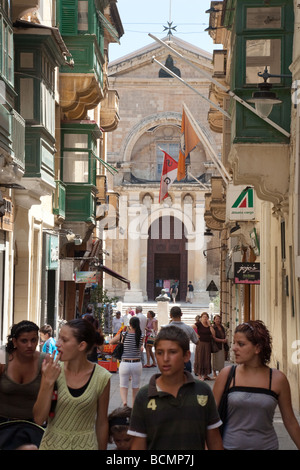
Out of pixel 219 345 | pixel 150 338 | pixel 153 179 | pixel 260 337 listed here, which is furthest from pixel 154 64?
pixel 260 337

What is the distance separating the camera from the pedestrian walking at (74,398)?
→ 541 centimetres

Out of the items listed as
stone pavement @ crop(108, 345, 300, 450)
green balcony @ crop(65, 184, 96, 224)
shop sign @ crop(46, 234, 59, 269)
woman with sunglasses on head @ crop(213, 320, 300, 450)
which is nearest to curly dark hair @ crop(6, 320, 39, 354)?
woman with sunglasses on head @ crop(213, 320, 300, 450)

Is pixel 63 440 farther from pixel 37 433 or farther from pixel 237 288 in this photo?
pixel 237 288

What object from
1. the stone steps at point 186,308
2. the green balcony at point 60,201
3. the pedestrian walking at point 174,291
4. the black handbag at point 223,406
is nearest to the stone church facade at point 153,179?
the pedestrian walking at point 174,291

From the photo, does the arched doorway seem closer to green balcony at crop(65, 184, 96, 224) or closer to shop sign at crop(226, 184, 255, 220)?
green balcony at crop(65, 184, 96, 224)

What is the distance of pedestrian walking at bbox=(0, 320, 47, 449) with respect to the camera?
6.44m

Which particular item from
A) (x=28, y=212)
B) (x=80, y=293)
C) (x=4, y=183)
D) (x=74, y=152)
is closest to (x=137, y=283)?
(x=80, y=293)

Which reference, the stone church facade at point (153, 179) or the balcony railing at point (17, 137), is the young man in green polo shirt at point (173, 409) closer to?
the balcony railing at point (17, 137)

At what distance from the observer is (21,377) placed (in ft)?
21.7

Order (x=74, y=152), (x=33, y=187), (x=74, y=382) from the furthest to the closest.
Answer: (x=74, y=152), (x=33, y=187), (x=74, y=382)

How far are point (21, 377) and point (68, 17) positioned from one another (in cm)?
1716

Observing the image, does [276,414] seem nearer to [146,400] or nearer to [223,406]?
[223,406]

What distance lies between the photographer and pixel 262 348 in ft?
20.5
